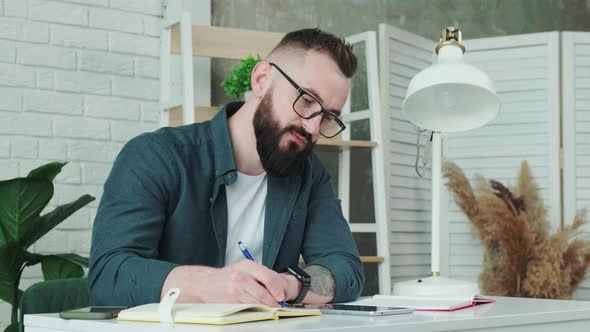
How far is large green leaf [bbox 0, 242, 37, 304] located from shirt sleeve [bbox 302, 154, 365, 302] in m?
1.11

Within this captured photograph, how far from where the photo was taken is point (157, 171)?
1845 millimetres

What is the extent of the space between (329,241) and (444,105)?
46cm

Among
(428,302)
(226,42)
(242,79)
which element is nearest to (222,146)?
(428,302)

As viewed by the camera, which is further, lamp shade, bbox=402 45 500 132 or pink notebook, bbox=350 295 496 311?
lamp shade, bbox=402 45 500 132

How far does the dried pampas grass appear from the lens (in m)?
3.88

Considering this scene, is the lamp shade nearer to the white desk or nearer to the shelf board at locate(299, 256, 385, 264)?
the white desk

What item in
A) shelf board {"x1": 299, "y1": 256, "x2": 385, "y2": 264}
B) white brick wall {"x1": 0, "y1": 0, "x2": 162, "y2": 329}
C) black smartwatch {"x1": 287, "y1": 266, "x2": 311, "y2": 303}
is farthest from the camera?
shelf board {"x1": 299, "y1": 256, "x2": 385, "y2": 264}

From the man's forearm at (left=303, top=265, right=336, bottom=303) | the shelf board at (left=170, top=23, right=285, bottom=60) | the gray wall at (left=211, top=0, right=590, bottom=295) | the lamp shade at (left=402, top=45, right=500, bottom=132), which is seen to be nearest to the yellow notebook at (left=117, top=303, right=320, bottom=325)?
the man's forearm at (left=303, top=265, right=336, bottom=303)

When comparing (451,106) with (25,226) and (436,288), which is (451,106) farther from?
(25,226)

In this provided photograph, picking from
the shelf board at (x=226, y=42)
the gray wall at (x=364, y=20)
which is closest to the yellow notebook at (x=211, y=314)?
the shelf board at (x=226, y=42)

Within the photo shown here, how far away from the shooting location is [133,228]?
1712 mm

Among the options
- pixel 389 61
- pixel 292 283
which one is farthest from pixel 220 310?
pixel 389 61

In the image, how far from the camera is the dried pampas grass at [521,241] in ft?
12.7

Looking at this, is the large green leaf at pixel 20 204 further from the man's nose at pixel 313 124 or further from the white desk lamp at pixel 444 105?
the white desk lamp at pixel 444 105
